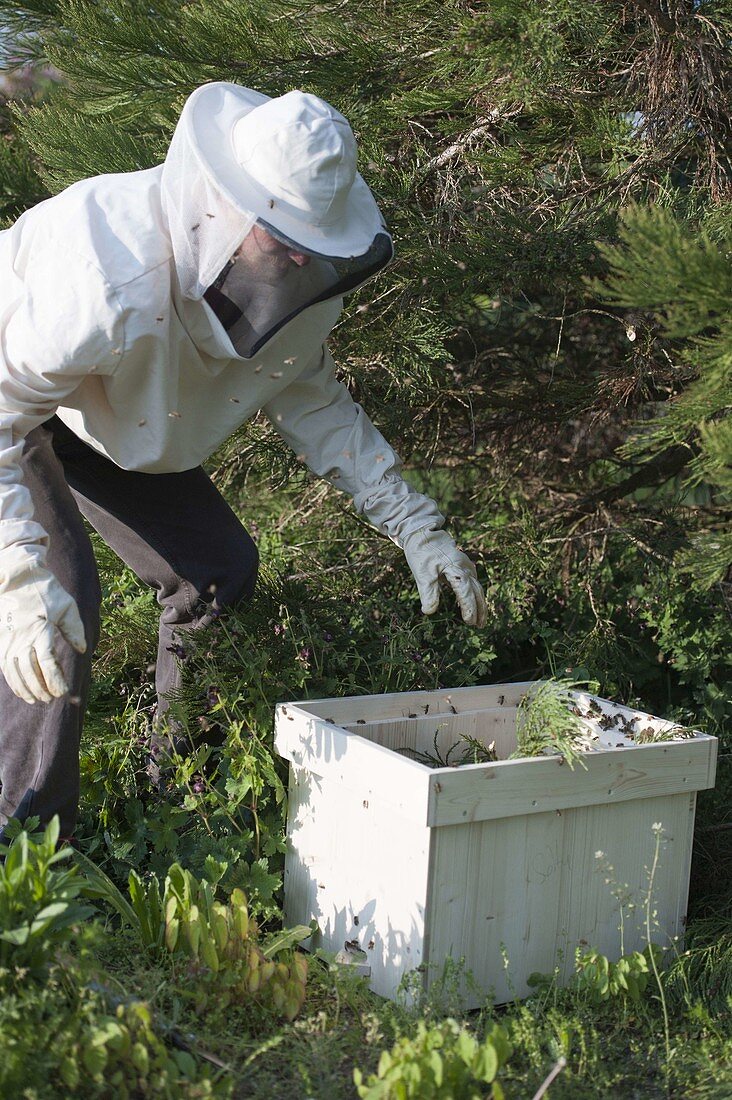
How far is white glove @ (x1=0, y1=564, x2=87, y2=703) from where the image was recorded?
6.46 ft

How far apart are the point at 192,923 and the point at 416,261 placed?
5.71 feet

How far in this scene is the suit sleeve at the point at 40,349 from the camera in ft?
6.53

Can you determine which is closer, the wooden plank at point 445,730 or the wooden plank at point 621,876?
the wooden plank at point 621,876

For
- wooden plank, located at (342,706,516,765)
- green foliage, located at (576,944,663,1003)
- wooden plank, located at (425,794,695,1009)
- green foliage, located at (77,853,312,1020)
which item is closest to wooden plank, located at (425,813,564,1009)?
wooden plank, located at (425,794,695,1009)

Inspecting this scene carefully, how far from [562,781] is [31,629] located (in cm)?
105

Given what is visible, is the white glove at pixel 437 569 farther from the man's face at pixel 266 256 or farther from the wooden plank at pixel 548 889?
the man's face at pixel 266 256

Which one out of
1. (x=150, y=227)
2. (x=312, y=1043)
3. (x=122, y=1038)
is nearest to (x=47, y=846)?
(x=122, y=1038)

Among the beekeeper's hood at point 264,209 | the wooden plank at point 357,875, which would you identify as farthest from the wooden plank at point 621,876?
the beekeeper's hood at point 264,209

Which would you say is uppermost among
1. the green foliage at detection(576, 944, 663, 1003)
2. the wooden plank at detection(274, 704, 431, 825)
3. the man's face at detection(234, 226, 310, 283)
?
the man's face at detection(234, 226, 310, 283)

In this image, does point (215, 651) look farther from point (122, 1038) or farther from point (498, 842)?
point (122, 1038)

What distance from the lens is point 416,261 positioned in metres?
2.84

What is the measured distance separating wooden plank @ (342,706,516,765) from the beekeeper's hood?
91cm

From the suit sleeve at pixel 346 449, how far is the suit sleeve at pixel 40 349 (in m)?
0.68

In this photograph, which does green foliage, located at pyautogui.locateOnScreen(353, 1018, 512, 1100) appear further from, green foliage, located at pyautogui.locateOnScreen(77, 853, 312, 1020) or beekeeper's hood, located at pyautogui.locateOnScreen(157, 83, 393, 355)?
beekeeper's hood, located at pyautogui.locateOnScreen(157, 83, 393, 355)
